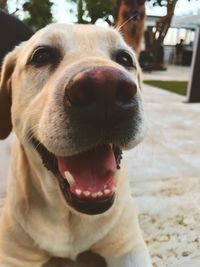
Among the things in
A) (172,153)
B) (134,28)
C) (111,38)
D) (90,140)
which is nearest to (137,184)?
(172,153)

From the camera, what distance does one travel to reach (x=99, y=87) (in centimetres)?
134

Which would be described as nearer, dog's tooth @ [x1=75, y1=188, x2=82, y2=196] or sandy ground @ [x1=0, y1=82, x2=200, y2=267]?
dog's tooth @ [x1=75, y1=188, x2=82, y2=196]

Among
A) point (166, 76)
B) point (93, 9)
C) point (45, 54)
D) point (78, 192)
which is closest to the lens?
point (78, 192)

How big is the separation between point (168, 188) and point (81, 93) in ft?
6.36

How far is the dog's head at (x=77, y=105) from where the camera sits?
4.53ft

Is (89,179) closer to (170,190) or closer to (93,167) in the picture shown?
(93,167)

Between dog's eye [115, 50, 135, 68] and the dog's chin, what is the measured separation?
0.48 meters

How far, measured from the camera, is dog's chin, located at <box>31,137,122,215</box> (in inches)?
64.0

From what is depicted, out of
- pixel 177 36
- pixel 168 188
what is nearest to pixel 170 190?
pixel 168 188

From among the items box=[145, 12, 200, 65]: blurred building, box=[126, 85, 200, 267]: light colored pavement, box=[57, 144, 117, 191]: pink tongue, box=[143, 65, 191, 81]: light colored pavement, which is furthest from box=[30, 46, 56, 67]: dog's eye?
box=[145, 12, 200, 65]: blurred building

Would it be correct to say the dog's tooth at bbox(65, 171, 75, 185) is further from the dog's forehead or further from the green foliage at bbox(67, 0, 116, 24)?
the green foliage at bbox(67, 0, 116, 24)

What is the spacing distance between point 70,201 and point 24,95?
1.87 feet

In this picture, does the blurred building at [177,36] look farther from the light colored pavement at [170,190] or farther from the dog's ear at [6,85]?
the dog's ear at [6,85]

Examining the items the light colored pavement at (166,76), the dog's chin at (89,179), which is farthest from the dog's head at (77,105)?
the light colored pavement at (166,76)
